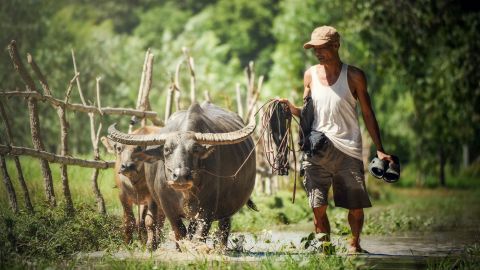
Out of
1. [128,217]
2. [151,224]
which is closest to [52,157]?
[128,217]

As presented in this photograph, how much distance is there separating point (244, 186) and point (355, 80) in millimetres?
2063

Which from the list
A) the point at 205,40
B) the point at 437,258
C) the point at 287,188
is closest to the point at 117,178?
the point at 437,258

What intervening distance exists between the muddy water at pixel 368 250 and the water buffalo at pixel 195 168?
347 millimetres

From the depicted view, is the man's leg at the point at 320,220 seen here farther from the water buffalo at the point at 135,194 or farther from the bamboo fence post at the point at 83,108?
the bamboo fence post at the point at 83,108

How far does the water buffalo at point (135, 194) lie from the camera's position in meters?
10.2

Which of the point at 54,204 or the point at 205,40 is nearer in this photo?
the point at 54,204

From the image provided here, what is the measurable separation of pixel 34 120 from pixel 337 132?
3.71 metres

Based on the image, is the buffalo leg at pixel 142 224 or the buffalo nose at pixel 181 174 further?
the buffalo leg at pixel 142 224

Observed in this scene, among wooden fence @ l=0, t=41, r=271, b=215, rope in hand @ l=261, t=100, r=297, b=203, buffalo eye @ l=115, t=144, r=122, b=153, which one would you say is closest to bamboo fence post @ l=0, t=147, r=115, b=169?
wooden fence @ l=0, t=41, r=271, b=215

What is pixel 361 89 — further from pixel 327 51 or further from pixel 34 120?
pixel 34 120

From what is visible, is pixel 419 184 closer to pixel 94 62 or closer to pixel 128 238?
pixel 94 62

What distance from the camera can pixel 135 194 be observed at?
10531 millimetres

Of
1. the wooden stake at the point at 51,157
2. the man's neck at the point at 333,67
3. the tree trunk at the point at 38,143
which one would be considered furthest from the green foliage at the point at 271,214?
the man's neck at the point at 333,67

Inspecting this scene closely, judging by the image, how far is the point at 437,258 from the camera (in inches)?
337
